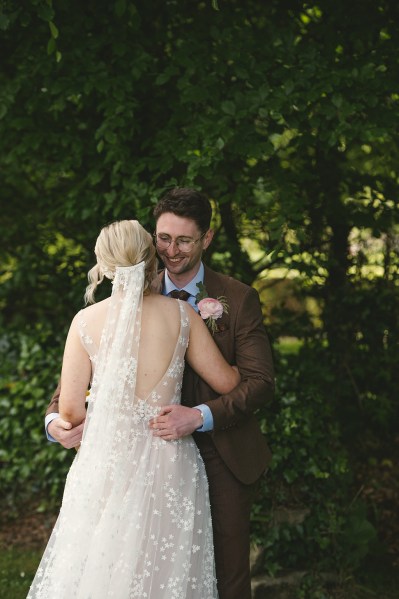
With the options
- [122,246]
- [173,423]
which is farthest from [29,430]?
[122,246]

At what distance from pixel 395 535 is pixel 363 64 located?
3.19m

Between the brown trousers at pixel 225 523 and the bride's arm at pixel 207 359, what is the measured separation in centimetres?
30

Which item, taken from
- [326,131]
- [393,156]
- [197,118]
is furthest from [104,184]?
[393,156]

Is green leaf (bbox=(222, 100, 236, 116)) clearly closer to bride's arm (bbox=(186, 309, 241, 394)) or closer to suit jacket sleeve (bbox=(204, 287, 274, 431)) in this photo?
suit jacket sleeve (bbox=(204, 287, 274, 431))

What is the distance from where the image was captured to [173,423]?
3035 mm

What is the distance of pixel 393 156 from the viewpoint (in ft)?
17.9

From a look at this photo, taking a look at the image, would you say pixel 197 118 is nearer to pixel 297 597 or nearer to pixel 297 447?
pixel 297 447

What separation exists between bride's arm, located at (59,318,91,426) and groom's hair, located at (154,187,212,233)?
0.65 meters

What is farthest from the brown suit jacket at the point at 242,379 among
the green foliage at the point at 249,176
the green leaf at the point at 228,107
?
the green leaf at the point at 228,107

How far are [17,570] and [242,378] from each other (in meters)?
2.69

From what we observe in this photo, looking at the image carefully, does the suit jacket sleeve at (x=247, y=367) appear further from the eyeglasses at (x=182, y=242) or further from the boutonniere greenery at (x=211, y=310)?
the eyeglasses at (x=182, y=242)

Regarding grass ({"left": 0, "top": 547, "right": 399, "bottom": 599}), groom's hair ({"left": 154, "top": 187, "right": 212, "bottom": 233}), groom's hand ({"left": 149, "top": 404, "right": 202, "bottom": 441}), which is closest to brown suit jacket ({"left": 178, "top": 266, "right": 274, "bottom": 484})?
groom's hand ({"left": 149, "top": 404, "right": 202, "bottom": 441})

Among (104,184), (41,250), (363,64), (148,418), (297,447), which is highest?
(363,64)

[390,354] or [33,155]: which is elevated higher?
[33,155]
